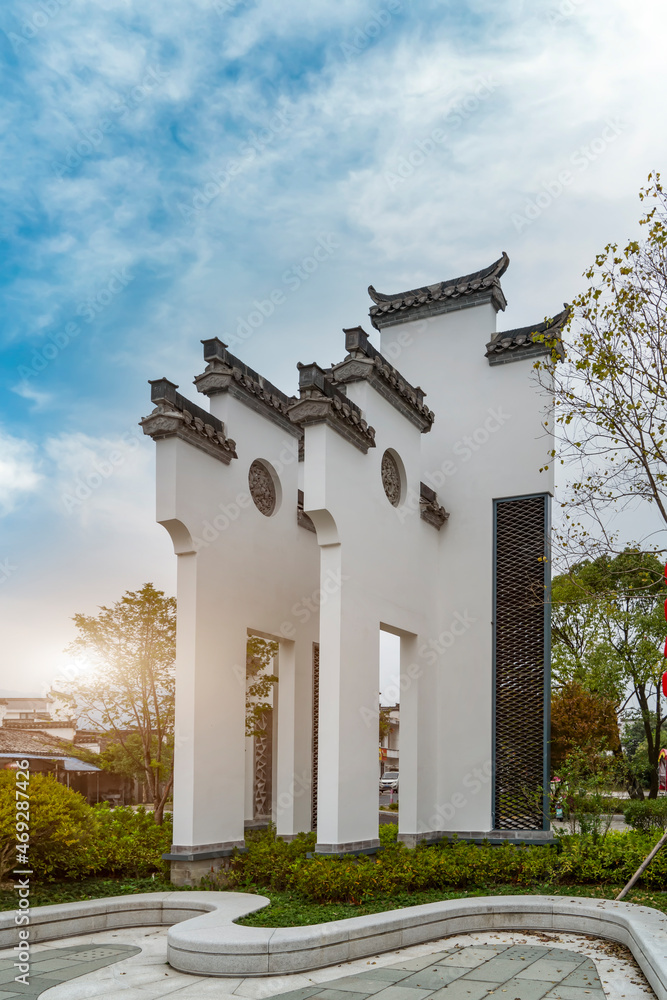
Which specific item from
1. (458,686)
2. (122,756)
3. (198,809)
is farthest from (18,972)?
(122,756)

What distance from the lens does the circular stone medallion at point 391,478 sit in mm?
9727

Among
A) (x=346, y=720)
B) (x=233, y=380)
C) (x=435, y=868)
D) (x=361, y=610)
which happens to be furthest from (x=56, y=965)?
(x=233, y=380)

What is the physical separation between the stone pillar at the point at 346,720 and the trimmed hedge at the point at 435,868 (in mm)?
309

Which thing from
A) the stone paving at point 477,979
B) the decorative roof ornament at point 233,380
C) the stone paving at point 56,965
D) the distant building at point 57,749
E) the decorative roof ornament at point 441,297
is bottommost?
the distant building at point 57,749

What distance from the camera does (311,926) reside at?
609 cm

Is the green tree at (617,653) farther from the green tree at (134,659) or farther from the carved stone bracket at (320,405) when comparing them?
the carved stone bracket at (320,405)

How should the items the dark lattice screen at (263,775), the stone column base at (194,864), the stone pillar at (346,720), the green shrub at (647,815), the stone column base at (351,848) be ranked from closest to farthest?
1. the stone column base at (351,848)
2. the stone pillar at (346,720)
3. the stone column base at (194,864)
4. the dark lattice screen at (263,775)
5. the green shrub at (647,815)

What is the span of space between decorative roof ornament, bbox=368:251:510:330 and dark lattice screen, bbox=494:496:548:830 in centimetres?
299

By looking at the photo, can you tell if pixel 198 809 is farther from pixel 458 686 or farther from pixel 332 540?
pixel 458 686

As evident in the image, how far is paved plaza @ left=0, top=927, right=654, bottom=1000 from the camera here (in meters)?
5.15

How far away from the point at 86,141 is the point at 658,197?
5374 mm

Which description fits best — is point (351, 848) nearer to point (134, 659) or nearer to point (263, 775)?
point (263, 775)

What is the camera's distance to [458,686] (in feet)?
35.0

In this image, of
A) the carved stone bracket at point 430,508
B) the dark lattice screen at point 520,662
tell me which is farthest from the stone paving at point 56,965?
the carved stone bracket at point 430,508
